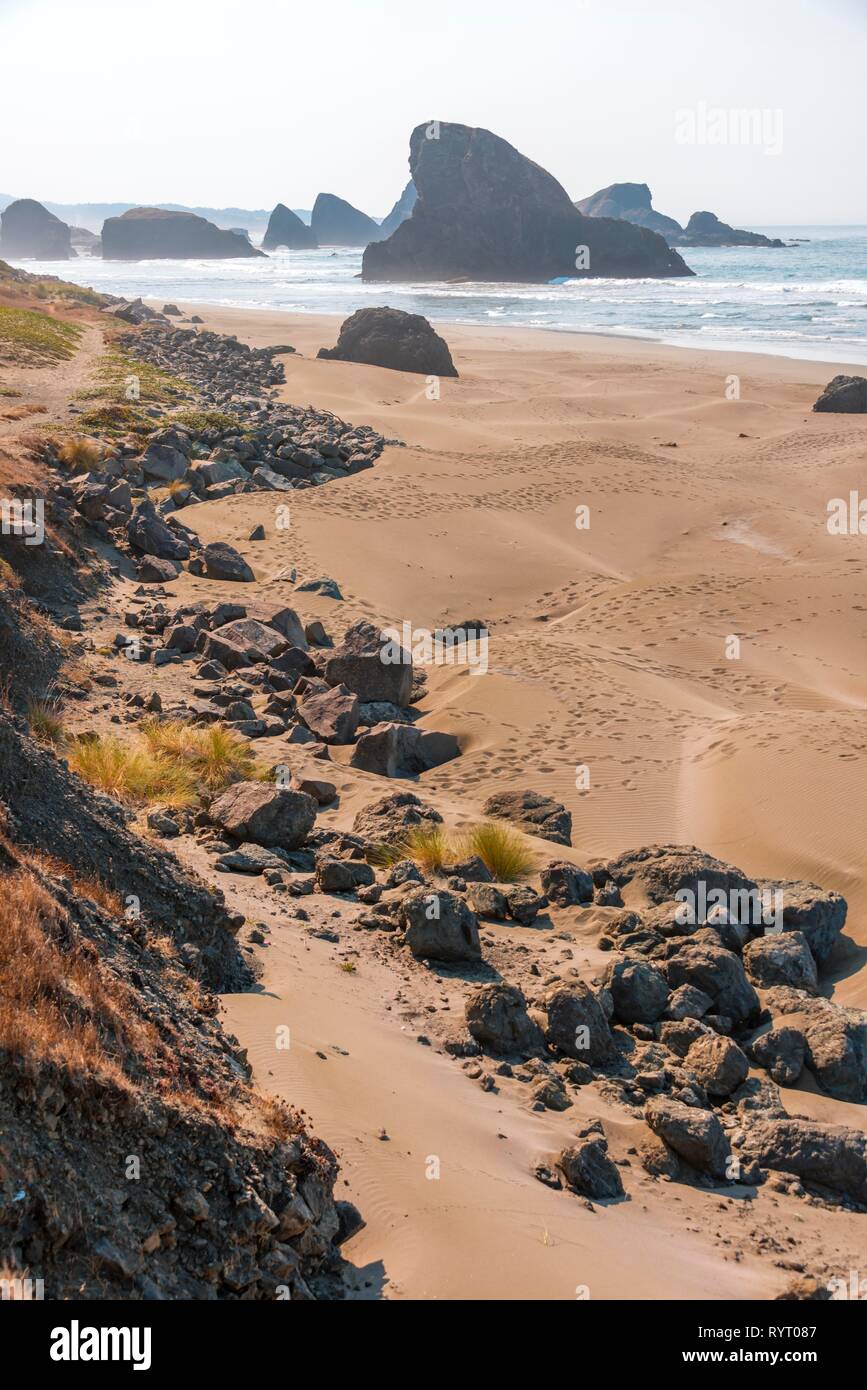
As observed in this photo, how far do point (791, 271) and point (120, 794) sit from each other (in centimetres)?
9540

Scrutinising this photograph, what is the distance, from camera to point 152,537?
16.3m

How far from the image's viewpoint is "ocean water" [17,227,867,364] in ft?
173

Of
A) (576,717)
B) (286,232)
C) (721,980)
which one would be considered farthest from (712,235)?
(721,980)

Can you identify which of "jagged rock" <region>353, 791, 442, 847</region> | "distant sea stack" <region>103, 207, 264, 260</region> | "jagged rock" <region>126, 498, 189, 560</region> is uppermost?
"distant sea stack" <region>103, 207, 264, 260</region>

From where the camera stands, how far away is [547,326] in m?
59.8

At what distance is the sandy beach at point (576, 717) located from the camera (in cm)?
446

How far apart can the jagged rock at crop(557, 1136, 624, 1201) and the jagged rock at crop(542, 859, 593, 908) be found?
323 centimetres

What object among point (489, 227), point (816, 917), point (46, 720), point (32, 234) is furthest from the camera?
point (32, 234)

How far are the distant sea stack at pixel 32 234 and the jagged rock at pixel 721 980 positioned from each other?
186614 millimetres

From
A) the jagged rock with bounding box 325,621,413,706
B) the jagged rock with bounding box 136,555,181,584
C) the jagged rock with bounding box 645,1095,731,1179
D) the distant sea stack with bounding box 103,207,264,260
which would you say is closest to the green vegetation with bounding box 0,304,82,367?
the jagged rock with bounding box 136,555,181,584

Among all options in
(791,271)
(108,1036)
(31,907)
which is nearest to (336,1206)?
(108,1036)

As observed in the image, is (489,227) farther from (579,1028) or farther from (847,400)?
(579,1028)

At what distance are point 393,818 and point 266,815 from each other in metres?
1.16
